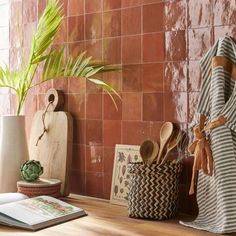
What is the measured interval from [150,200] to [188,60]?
15.9 inches

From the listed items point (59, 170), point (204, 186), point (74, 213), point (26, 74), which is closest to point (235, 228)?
point (204, 186)

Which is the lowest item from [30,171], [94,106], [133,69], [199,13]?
[30,171]

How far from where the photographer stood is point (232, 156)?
114cm

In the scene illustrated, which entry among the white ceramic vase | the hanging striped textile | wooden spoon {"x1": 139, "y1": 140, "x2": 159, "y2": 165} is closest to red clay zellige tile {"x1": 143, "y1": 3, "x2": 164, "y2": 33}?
the hanging striped textile

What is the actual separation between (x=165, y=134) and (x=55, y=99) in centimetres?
47

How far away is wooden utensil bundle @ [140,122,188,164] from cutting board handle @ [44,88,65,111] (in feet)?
1.35

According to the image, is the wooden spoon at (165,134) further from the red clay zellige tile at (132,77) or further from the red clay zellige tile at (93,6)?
the red clay zellige tile at (93,6)

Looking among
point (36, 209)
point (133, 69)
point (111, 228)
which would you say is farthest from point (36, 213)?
point (133, 69)

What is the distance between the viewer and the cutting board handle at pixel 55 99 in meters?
1.64

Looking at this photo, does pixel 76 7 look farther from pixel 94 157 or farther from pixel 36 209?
pixel 36 209

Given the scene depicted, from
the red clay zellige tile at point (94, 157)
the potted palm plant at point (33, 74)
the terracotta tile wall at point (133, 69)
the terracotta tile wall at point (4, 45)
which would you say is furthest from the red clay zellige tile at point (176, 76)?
the terracotta tile wall at point (4, 45)

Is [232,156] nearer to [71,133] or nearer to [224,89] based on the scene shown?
[224,89]

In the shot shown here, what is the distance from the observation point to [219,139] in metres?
1.16

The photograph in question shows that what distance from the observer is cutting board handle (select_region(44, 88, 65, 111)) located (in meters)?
1.64
